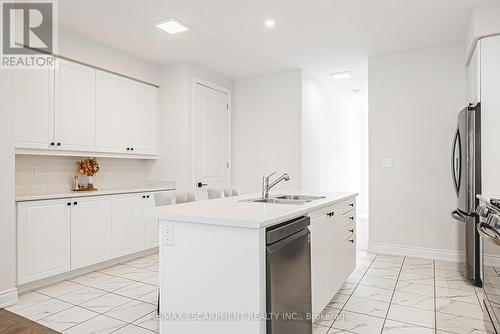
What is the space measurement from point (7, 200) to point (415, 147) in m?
4.44

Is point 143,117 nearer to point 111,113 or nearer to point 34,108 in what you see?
point 111,113

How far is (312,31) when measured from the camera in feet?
12.0

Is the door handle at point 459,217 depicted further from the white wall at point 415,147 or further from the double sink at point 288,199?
the double sink at point 288,199

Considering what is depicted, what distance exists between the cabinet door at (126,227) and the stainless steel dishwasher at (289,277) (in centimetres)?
241

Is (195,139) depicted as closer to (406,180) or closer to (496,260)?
(406,180)

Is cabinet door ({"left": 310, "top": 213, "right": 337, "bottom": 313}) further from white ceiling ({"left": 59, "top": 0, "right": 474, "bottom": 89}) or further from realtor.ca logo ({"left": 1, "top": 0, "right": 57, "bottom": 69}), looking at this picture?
realtor.ca logo ({"left": 1, "top": 0, "right": 57, "bottom": 69})

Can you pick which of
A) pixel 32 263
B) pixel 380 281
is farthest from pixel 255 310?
pixel 32 263

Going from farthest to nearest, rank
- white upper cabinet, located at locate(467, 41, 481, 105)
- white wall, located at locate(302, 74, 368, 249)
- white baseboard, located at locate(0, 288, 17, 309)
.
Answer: white wall, located at locate(302, 74, 368, 249)
white upper cabinet, located at locate(467, 41, 481, 105)
white baseboard, located at locate(0, 288, 17, 309)

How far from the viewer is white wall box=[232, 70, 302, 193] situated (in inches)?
199

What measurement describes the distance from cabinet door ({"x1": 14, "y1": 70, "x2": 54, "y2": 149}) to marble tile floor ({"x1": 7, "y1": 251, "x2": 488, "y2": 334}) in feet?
4.80

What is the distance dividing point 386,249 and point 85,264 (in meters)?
3.67

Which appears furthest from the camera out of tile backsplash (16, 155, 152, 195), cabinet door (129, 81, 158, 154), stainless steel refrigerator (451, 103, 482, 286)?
cabinet door (129, 81, 158, 154)

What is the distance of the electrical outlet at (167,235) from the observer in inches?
71.0

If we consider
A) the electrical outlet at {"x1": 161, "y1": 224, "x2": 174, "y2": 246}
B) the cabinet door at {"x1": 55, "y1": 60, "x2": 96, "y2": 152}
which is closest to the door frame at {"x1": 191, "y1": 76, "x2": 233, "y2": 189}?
the cabinet door at {"x1": 55, "y1": 60, "x2": 96, "y2": 152}
